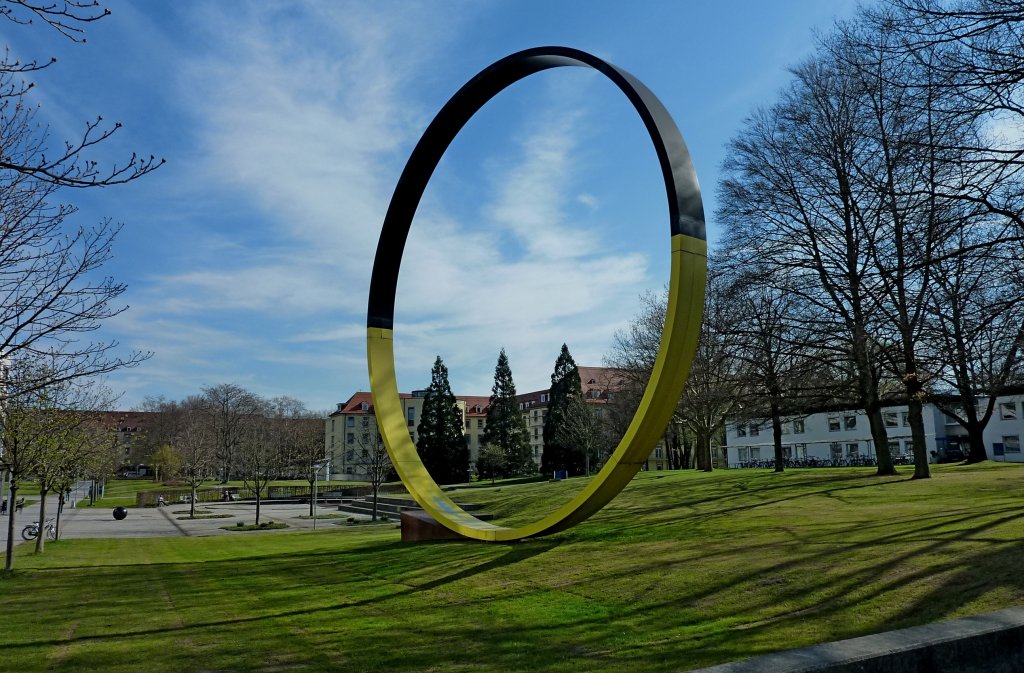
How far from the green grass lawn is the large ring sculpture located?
949 mm

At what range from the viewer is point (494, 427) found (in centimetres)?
6919

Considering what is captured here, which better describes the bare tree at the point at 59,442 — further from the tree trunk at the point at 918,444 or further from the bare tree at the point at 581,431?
the bare tree at the point at 581,431

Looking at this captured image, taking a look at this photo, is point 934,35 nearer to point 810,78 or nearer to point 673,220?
point 673,220

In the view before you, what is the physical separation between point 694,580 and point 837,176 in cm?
1630

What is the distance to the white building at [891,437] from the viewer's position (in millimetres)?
55562

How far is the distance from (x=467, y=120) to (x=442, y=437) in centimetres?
5723

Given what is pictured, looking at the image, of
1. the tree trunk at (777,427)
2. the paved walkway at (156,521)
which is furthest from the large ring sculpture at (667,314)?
the paved walkway at (156,521)

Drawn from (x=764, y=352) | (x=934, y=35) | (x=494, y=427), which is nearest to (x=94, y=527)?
(x=764, y=352)

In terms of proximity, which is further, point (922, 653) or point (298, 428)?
point (298, 428)

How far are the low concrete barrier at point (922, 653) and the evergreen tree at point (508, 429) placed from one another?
209 feet

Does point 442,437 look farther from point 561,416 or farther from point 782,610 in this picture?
point 782,610

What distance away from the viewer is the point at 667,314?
902 cm

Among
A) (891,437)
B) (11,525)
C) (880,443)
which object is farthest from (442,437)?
(11,525)

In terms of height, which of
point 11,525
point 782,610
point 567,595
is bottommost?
point 567,595
